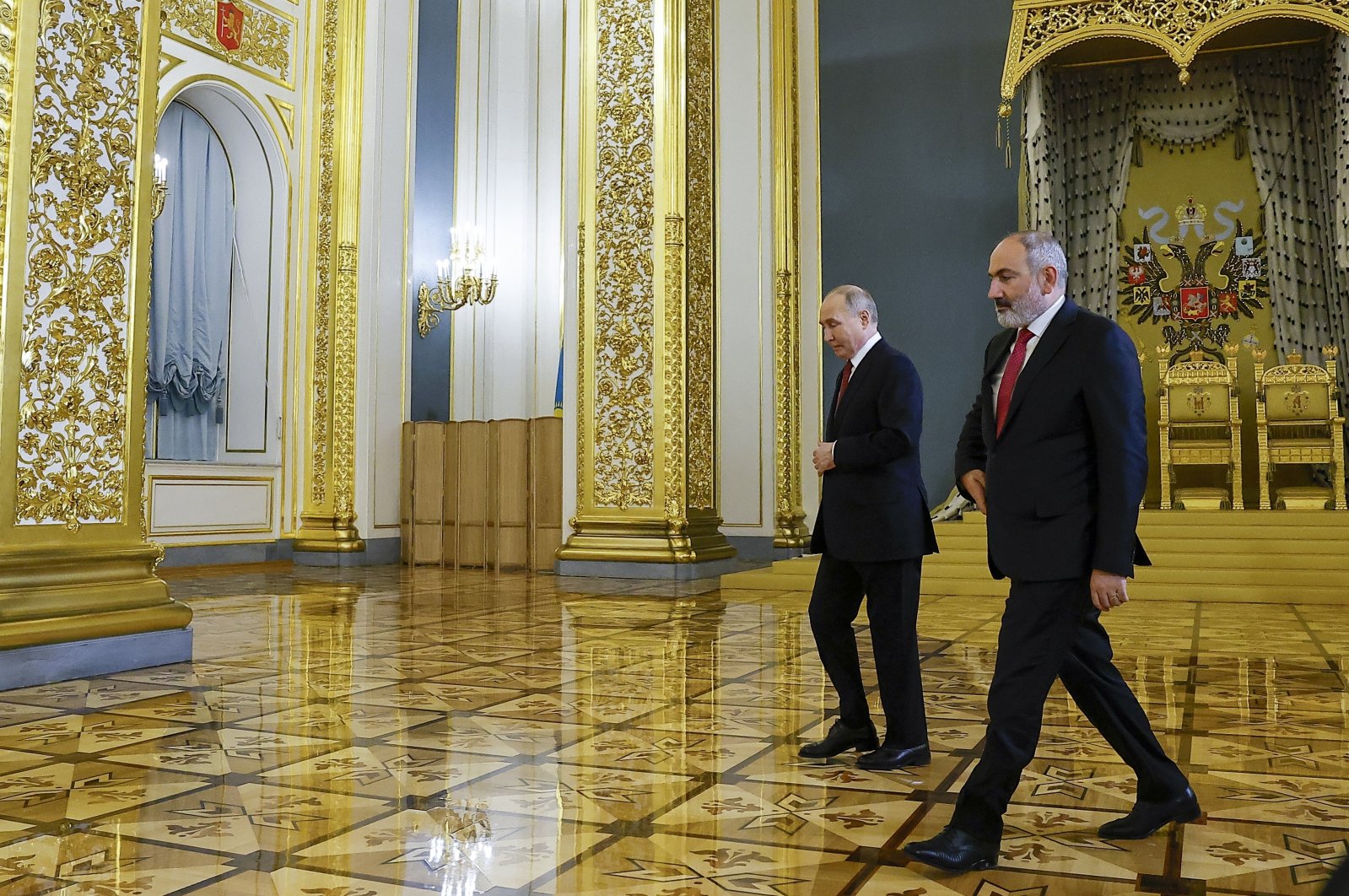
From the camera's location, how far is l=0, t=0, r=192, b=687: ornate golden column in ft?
12.8

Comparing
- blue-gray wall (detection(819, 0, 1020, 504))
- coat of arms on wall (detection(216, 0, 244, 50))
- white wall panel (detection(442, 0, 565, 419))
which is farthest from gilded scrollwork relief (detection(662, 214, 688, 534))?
coat of arms on wall (detection(216, 0, 244, 50))

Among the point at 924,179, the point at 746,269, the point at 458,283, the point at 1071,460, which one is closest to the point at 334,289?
the point at 458,283

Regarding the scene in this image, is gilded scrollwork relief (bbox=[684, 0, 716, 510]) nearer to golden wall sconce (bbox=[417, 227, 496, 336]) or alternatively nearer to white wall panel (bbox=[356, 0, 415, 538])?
golden wall sconce (bbox=[417, 227, 496, 336])

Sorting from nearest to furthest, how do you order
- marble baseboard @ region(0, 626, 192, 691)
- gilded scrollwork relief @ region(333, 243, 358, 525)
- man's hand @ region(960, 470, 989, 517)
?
man's hand @ region(960, 470, 989, 517), marble baseboard @ region(0, 626, 192, 691), gilded scrollwork relief @ region(333, 243, 358, 525)

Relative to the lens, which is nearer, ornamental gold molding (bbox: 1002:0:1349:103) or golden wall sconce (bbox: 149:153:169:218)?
golden wall sconce (bbox: 149:153:169:218)

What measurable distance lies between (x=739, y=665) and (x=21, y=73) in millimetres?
3365

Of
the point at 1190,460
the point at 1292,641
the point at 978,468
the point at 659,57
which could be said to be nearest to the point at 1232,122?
the point at 1190,460

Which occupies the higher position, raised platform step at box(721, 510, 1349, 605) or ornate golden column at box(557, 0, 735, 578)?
ornate golden column at box(557, 0, 735, 578)

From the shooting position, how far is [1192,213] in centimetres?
1009

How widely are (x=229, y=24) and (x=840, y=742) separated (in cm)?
894

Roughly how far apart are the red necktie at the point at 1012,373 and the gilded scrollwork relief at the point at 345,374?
27.1ft

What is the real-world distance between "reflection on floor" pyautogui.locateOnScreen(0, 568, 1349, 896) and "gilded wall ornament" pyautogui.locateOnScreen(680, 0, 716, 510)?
3533 millimetres

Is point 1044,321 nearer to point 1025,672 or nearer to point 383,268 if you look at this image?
point 1025,672

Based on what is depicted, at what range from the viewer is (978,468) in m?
2.46
